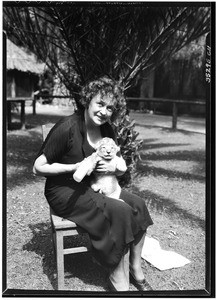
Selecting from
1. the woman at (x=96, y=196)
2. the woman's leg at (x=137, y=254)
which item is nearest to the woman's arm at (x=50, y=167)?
the woman at (x=96, y=196)

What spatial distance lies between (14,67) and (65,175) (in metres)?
10.1

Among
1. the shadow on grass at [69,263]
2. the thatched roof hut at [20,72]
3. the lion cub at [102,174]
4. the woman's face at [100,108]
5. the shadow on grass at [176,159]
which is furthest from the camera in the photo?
the thatched roof hut at [20,72]

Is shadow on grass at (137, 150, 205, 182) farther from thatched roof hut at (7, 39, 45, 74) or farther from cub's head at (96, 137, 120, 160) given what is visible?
thatched roof hut at (7, 39, 45, 74)

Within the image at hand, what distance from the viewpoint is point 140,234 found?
119 inches

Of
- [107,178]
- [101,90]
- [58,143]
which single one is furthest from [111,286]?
[101,90]

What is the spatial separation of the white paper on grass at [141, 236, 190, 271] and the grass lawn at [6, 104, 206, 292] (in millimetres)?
53

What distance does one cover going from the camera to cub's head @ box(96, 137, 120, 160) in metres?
2.89

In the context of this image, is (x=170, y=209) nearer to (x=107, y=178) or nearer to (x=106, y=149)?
(x=107, y=178)

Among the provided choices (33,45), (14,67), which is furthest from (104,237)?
(14,67)

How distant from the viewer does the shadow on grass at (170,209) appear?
14.6 ft

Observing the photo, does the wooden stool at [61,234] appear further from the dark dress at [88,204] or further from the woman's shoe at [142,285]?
the woman's shoe at [142,285]

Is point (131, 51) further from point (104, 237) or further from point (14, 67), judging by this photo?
point (14, 67)

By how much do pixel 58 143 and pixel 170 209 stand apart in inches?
87.5

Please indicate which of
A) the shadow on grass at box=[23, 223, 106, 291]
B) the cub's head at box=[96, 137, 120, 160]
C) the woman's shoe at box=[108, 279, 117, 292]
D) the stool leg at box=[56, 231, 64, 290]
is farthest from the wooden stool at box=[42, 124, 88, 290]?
the cub's head at box=[96, 137, 120, 160]
